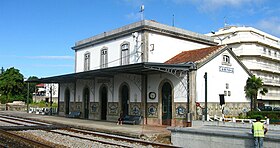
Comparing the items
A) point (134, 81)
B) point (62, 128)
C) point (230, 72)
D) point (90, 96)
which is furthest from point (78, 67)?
point (230, 72)

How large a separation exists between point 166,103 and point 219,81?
400 cm

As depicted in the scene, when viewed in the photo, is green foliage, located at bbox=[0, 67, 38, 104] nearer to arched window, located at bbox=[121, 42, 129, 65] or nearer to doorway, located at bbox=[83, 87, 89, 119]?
doorway, located at bbox=[83, 87, 89, 119]

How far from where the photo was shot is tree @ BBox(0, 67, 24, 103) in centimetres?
5644

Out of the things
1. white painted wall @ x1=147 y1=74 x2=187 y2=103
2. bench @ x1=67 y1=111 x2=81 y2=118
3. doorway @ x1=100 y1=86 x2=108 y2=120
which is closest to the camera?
white painted wall @ x1=147 y1=74 x2=187 y2=103

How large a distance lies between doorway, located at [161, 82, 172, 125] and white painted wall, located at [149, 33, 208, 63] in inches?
122

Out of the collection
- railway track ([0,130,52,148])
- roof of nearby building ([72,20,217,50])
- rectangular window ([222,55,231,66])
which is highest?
roof of nearby building ([72,20,217,50])

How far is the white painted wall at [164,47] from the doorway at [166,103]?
309 cm

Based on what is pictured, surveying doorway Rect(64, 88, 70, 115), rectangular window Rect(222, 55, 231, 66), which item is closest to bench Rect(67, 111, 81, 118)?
doorway Rect(64, 88, 70, 115)

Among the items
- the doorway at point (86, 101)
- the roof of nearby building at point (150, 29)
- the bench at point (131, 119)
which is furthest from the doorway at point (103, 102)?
the roof of nearby building at point (150, 29)

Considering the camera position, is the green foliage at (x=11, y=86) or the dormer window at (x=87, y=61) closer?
the dormer window at (x=87, y=61)

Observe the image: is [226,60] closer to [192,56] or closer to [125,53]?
[192,56]

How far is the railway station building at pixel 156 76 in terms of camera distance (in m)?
20.0

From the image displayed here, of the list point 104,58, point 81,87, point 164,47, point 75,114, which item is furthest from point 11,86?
point 164,47

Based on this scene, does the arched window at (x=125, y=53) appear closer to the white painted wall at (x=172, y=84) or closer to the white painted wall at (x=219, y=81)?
the white painted wall at (x=172, y=84)
